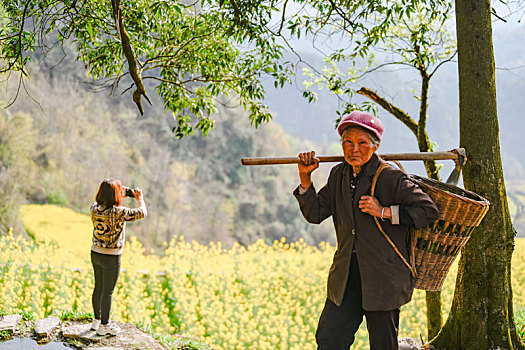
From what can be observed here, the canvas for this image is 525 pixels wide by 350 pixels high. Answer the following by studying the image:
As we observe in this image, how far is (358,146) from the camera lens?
6.49ft

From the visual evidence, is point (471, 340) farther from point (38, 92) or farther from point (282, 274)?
point (38, 92)

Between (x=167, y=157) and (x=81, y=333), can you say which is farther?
(x=167, y=157)

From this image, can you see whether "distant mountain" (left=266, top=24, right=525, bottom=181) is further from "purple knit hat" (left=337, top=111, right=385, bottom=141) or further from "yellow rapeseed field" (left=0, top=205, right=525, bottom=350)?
"purple knit hat" (left=337, top=111, right=385, bottom=141)

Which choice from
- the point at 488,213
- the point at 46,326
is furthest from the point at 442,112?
the point at 46,326

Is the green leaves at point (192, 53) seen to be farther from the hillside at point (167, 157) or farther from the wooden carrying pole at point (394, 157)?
the hillside at point (167, 157)

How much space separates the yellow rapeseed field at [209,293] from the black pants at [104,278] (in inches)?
62.4

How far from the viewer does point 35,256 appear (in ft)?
21.6

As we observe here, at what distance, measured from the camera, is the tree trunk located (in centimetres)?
274

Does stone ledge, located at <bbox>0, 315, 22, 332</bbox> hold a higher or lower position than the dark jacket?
lower

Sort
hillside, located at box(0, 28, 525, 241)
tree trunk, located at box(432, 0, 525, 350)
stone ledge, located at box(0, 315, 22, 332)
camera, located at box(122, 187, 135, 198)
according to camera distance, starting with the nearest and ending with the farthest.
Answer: tree trunk, located at box(432, 0, 525, 350), camera, located at box(122, 187, 135, 198), stone ledge, located at box(0, 315, 22, 332), hillside, located at box(0, 28, 525, 241)

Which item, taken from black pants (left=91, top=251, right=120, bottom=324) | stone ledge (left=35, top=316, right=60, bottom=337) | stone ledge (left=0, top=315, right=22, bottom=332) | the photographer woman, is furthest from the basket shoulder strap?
stone ledge (left=0, top=315, right=22, bottom=332)

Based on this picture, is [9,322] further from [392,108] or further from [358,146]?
[392,108]

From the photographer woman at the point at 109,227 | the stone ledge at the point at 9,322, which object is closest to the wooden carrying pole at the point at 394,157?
the photographer woman at the point at 109,227

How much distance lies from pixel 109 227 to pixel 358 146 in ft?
6.83
